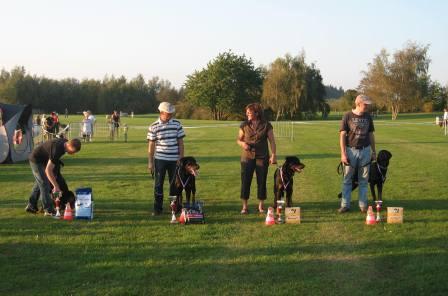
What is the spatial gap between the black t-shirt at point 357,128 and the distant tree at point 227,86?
199 ft

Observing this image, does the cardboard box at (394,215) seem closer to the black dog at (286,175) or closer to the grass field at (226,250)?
the grass field at (226,250)

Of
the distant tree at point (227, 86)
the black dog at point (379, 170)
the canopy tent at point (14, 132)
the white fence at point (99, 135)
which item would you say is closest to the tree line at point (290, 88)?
the distant tree at point (227, 86)

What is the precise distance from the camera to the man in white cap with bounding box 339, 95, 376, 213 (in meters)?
7.64

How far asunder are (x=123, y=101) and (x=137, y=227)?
91568mm

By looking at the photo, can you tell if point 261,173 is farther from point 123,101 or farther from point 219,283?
point 123,101

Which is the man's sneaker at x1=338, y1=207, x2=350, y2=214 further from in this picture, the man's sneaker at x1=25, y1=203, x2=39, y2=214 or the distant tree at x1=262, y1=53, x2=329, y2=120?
the distant tree at x1=262, y1=53, x2=329, y2=120

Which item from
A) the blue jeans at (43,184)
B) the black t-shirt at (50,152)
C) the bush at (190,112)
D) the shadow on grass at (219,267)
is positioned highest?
the bush at (190,112)

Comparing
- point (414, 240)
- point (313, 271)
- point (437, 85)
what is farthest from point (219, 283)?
point (437, 85)

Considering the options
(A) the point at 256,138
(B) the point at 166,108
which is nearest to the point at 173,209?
(B) the point at 166,108

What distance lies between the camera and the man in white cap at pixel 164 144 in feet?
24.3

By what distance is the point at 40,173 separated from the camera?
746cm

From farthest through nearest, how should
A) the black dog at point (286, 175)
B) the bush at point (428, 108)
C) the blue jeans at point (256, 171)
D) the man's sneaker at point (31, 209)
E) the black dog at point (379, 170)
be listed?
1. the bush at point (428, 108)
2. the black dog at point (379, 170)
3. the man's sneaker at point (31, 209)
4. the blue jeans at point (256, 171)
5. the black dog at point (286, 175)

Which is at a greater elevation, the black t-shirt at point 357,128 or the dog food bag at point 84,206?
the black t-shirt at point 357,128

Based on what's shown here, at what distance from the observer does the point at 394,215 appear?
276 inches
